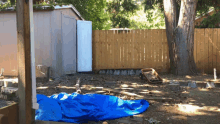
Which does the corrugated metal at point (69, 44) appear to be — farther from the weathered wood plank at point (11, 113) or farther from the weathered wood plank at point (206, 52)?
the weathered wood plank at point (11, 113)

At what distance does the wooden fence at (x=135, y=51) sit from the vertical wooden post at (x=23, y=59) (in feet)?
25.2

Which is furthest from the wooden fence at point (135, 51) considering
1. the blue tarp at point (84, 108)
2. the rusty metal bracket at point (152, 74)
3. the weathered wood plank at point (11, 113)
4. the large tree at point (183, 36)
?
the weathered wood plank at point (11, 113)

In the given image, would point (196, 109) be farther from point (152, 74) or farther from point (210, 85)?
point (152, 74)

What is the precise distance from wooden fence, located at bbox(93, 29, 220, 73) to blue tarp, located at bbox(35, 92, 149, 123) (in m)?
5.59

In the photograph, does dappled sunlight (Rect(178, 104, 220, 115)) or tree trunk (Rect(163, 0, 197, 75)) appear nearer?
dappled sunlight (Rect(178, 104, 220, 115))

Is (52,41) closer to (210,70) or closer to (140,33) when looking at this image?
(140,33)

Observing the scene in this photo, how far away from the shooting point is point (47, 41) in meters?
8.38

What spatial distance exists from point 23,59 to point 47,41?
19.5 feet

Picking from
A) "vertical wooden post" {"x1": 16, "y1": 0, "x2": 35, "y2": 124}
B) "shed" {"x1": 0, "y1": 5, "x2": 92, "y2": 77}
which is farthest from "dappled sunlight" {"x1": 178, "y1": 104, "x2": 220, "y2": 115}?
"shed" {"x1": 0, "y1": 5, "x2": 92, "y2": 77}

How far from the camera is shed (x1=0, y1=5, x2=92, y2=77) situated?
8.36 m

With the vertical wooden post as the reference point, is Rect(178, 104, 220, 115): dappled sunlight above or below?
below

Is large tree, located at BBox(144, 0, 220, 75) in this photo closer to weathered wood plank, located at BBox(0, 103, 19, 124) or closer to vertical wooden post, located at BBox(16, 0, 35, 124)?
vertical wooden post, located at BBox(16, 0, 35, 124)

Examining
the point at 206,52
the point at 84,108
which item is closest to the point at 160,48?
the point at 206,52

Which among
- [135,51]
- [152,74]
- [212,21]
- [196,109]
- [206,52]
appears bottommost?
[196,109]
